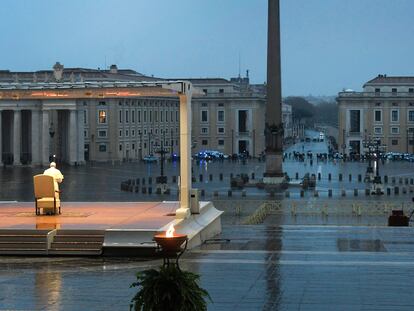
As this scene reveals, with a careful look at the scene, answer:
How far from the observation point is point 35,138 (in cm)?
8825

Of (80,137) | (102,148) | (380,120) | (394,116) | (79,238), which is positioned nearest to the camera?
(79,238)

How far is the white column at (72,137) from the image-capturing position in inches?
3499

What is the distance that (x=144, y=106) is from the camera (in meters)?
111

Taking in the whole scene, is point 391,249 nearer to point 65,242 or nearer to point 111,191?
point 65,242

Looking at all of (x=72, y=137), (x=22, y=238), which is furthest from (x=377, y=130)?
(x=22, y=238)

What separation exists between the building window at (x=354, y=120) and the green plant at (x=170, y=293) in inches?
4393

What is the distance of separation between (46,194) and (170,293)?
1411 centimetres

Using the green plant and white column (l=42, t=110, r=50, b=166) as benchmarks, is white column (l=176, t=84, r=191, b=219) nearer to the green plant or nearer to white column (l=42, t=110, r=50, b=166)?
the green plant

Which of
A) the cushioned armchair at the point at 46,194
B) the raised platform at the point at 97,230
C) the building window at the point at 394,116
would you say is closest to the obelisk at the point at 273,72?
the raised platform at the point at 97,230

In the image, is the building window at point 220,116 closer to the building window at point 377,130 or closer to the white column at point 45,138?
the building window at point 377,130

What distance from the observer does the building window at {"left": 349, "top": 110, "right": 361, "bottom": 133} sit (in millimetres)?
118375

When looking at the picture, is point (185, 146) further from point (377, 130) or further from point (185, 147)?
point (377, 130)

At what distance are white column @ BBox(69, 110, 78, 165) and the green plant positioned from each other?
266 ft

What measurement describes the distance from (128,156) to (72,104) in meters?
18.0
